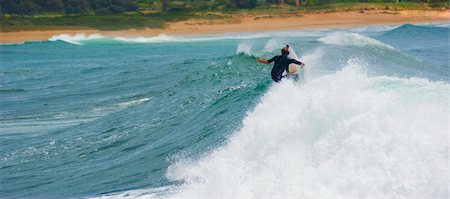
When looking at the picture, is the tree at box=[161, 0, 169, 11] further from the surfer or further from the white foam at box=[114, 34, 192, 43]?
the surfer

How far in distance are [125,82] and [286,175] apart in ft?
50.2

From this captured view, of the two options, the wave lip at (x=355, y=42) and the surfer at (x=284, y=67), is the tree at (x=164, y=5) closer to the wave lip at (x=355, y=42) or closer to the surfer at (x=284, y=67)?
the wave lip at (x=355, y=42)

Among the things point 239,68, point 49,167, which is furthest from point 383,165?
point 239,68

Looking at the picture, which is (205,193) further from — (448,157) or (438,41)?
(438,41)

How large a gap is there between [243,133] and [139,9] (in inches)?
2187

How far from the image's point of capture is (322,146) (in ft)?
34.1

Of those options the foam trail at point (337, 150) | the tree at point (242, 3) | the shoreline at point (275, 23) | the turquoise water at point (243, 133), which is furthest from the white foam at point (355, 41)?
the tree at point (242, 3)

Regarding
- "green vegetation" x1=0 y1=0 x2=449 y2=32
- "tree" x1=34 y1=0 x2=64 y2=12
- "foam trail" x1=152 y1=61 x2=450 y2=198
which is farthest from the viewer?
"tree" x1=34 y1=0 x2=64 y2=12

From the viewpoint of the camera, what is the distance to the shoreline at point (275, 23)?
2290 inches

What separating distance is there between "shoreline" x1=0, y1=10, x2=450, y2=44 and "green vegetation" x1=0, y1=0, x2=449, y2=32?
0.92 metres

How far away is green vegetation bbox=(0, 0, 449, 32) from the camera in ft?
200

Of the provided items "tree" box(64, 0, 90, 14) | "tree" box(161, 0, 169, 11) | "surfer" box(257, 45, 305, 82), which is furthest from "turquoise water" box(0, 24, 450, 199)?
"tree" box(161, 0, 169, 11)

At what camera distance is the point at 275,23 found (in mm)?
61469

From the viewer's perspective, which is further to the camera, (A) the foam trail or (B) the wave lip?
(B) the wave lip
